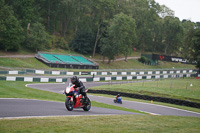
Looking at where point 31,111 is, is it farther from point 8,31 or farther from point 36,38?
point 36,38

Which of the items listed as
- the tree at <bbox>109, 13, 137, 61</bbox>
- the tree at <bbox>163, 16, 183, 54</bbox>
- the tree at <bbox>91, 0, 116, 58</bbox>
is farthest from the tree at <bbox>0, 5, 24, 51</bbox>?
the tree at <bbox>163, 16, 183, 54</bbox>

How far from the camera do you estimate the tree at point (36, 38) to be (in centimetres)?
6162

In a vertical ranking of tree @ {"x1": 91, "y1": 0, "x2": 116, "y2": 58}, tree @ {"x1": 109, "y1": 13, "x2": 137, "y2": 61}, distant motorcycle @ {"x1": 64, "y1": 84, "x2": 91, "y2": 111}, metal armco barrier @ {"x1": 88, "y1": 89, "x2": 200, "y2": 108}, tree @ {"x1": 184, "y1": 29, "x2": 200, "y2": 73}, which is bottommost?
metal armco barrier @ {"x1": 88, "y1": 89, "x2": 200, "y2": 108}

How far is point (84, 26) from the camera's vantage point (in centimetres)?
8044

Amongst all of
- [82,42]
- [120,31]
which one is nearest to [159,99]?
[120,31]

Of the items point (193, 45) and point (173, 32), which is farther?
point (173, 32)

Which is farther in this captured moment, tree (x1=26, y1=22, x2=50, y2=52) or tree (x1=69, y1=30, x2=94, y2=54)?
tree (x1=69, y1=30, x2=94, y2=54)

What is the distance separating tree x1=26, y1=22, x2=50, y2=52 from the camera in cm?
6162

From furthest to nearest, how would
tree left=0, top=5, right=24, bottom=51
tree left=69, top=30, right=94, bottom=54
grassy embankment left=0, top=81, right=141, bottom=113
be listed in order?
tree left=69, top=30, right=94, bottom=54 → tree left=0, top=5, right=24, bottom=51 → grassy embankment left=0, top=81, right=141, bottom=113

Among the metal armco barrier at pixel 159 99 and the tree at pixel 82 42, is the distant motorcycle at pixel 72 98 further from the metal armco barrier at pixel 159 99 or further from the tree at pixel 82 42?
the tree at pixel 82 42

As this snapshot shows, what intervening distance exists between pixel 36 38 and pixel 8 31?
7.90 meters

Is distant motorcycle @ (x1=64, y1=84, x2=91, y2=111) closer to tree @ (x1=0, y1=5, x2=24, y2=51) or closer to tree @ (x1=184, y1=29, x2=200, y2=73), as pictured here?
tree @ (x1=184, y1=29, x2=200, y2=73)

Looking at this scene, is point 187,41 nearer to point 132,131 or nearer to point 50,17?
point 132,131

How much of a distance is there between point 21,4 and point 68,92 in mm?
58336
